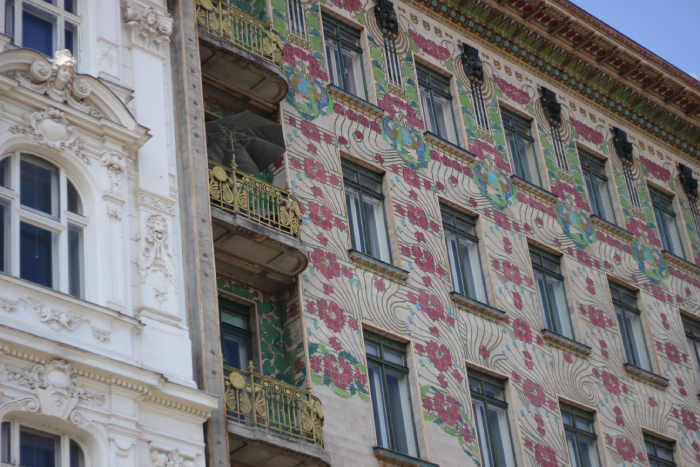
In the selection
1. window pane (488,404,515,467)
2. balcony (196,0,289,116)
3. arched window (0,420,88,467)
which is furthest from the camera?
window pane (488,404,515,467)

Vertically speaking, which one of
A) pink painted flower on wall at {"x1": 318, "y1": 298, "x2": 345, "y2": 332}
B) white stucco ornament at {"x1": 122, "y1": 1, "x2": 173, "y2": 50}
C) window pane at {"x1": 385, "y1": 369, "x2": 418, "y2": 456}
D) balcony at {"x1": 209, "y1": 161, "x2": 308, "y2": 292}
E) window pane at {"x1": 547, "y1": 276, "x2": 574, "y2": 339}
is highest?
white stucco ornament at {"x1": 122, "y1": 1, "x2": 173, "y2": 50}

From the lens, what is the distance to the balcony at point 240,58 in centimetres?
2031

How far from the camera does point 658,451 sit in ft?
82.1

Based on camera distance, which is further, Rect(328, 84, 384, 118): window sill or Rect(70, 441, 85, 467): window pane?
Rect(328, 84, 384, 118): window sill

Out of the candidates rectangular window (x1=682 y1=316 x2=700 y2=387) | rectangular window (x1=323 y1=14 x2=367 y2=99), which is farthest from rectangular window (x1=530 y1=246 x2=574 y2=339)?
rectangular window (x1=323 y1=14 x2=367 y2=99)

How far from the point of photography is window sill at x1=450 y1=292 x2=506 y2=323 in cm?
2211

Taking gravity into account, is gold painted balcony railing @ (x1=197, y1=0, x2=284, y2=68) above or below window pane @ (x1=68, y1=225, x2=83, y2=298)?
above

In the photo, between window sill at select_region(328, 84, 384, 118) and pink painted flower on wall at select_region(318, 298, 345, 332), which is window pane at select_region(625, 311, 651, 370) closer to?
window sill at select_region(328, 84, 384, 118)

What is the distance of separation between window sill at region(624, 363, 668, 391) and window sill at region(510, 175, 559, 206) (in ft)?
12.3

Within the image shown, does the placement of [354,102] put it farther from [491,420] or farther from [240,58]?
[491,420]

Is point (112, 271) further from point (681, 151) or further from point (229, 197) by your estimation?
point (681, 151)

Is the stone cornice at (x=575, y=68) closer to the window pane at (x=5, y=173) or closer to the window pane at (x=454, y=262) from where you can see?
the window pane at (x=454, y=262)

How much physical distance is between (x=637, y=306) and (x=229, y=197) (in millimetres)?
11848

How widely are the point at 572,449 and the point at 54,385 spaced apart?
38.5 feet
